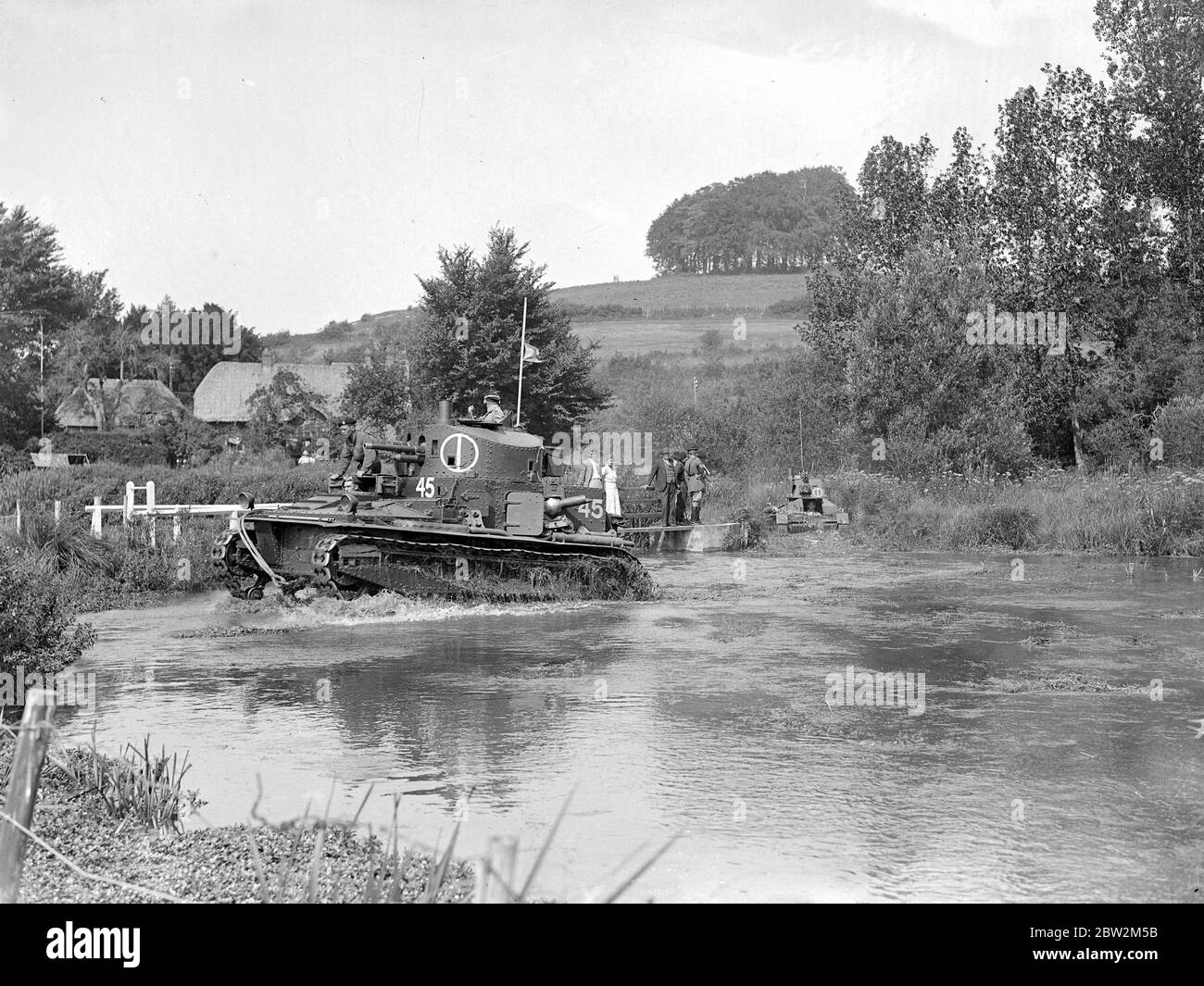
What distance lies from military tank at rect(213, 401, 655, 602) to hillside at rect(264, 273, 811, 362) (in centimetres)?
4722

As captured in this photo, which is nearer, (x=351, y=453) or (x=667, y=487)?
(x=351, y=453)

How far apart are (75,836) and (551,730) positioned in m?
4.03

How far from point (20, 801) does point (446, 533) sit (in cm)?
1213

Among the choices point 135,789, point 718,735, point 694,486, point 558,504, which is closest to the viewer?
point 135,789

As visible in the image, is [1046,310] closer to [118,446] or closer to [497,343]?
[497,343]

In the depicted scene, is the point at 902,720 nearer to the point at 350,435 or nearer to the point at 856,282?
the point at 350,435

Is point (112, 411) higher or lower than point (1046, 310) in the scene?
lower

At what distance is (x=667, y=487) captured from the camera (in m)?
28.7

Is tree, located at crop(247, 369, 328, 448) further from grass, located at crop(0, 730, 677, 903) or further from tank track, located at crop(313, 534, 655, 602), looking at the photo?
grass, located at crop(0, 730, 677, 903)

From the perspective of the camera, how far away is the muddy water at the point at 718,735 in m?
6.48

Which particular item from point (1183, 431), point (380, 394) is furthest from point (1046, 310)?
point (380, 394)

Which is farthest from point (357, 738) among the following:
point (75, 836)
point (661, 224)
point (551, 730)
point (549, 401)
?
point (661, 224)

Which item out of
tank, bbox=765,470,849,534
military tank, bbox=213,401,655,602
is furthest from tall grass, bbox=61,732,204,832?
tank, bbox=765,470,849,534

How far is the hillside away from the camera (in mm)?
71938
